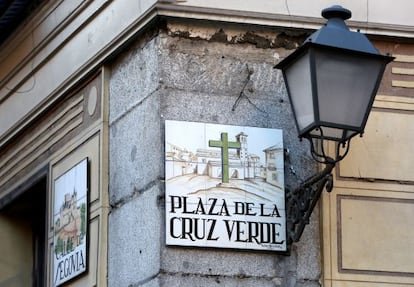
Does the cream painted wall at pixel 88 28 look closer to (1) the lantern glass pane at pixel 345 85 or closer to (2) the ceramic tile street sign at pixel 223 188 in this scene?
(2) the ceramic tile street sign at pixel 223 188

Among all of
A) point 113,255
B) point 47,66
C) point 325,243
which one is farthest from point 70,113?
point 325,243

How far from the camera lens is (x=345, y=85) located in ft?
26.5

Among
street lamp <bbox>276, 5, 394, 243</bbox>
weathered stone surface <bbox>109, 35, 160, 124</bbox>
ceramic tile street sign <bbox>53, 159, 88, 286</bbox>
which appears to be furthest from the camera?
ceramic tile street sign <bbox>53, 159, 88, 286</bbox>

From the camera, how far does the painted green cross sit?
8625 mm

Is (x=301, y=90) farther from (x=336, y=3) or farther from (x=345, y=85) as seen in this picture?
(x=336, y=3)

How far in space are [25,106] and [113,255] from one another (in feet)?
6.98

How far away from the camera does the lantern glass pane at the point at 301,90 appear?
8.05 m

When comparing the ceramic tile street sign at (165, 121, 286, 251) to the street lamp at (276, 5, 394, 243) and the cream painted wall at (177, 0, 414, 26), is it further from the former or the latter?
the cream painted wall at (177, 0, 414, 26)

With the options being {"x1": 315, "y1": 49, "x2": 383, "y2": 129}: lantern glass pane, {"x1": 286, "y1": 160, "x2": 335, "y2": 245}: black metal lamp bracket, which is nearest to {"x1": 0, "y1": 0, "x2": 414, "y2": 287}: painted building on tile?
{"x1": 286, "y1": 160, "x2": 335, "y2": 245}: black metal lamp bracket

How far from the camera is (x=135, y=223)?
8.75 m

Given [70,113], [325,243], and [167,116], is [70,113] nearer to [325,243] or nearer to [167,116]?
[167,116]

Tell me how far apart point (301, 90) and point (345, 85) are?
0.25 m

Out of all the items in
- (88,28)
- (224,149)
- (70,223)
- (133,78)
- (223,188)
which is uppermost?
(88,28)

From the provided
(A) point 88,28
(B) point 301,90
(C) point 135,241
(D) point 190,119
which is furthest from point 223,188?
(A) point 88,28
